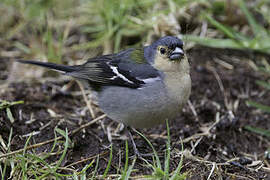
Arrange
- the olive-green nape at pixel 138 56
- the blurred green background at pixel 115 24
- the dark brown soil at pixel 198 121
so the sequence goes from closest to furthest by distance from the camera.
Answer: the dark brown soil at pixel 198 121, the olive-green nape at pixel 138 56, the blurred green background at pixel 115 24

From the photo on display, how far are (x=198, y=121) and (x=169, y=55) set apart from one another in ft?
3.52

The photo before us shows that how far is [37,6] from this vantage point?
5.29 metres

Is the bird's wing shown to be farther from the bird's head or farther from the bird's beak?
the bird's beak

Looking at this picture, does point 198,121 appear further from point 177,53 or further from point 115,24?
point 115,24

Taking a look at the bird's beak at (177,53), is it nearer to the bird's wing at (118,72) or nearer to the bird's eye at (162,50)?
the bird's eye at (162,50)

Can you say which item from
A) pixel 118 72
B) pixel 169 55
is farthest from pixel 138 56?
pixel 169 55

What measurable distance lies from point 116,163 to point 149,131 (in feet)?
2.99

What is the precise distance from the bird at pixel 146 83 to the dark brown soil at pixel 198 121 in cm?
37

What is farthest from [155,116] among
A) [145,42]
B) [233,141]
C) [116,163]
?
[145,42]

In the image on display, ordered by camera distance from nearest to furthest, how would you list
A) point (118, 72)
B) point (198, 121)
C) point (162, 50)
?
point (162, 50), point (118, 72), point (198, 121)

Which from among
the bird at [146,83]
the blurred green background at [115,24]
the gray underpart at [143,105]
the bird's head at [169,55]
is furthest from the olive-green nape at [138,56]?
the blurred green background at [115,24]

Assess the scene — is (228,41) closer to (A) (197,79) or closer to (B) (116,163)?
(A) (197,79)

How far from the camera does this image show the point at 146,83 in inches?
125

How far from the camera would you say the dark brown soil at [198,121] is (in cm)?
304
